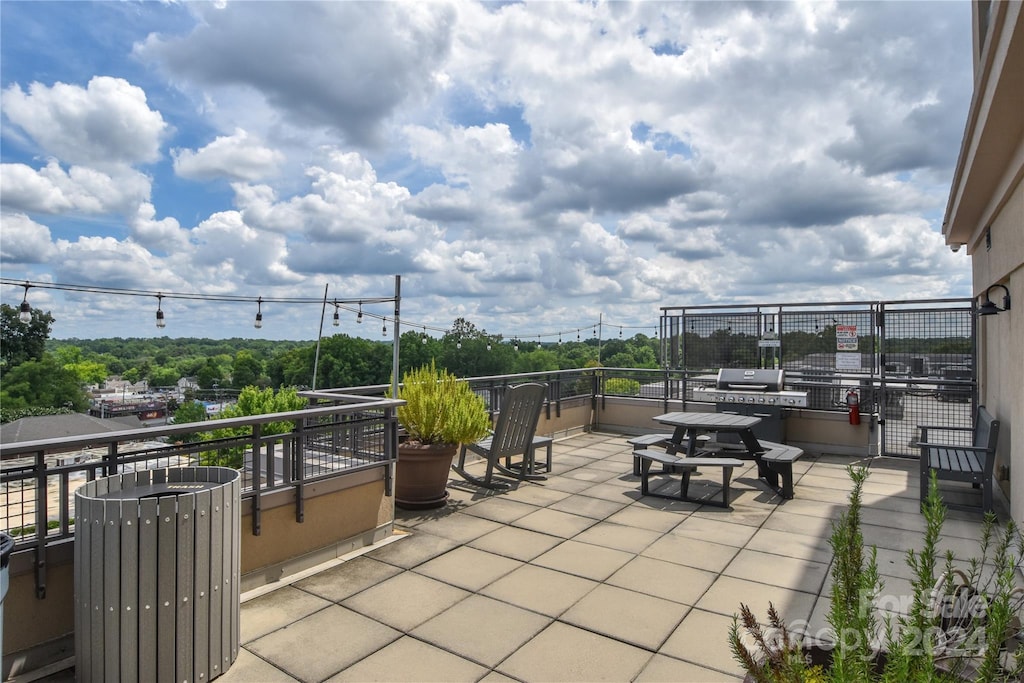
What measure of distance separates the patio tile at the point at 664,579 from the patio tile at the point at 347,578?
1.40m

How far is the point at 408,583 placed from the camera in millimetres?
3582

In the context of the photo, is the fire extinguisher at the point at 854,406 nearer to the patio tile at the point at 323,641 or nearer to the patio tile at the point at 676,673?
the patio tile at the point at 676,673

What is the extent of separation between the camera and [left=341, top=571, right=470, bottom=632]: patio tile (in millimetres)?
3123

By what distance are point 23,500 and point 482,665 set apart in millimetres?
2131

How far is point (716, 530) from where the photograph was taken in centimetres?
462

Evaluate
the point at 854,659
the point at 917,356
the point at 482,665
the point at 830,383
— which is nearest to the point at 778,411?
the point at 830,383

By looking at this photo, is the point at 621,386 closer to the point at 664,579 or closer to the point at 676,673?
the point at 664,579

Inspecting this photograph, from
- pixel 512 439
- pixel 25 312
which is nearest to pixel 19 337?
pixel 25 312

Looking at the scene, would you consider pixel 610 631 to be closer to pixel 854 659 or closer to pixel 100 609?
pixel 854 659

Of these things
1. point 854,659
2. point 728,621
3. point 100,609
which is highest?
point 854,659

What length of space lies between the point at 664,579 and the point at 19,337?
3389 inches

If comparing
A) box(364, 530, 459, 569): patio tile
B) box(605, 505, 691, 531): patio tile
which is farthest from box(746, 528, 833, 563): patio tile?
box(364, 530, 459, 569): patio tile

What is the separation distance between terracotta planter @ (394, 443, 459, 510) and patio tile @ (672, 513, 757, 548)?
1.94 m

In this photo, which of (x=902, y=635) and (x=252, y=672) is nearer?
(x=902, y=635)
